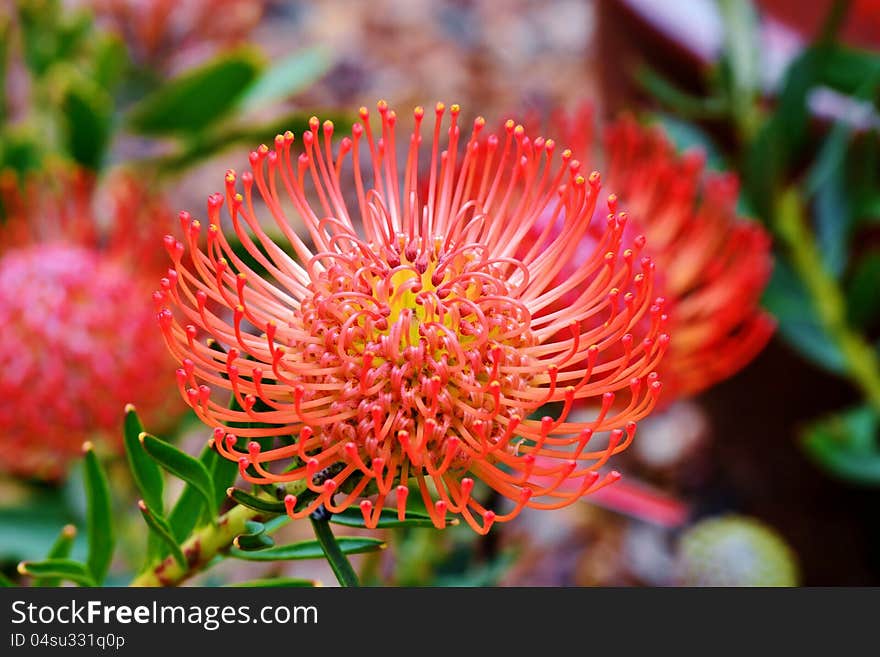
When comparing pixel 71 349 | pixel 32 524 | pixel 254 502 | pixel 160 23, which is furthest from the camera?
pixel 160 23

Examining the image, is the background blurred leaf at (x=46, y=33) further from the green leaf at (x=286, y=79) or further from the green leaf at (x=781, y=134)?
the green leaf at (x=781, y=134)

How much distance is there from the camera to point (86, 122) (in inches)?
32.6

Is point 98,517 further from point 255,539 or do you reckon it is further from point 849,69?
point 849,69

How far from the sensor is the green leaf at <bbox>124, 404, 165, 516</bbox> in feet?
1.39

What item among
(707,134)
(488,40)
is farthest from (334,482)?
(488,40)

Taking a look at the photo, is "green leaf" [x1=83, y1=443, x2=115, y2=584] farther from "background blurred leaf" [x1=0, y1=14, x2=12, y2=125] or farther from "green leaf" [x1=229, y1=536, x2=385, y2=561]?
"background blurred leaf" [x1=0, y1=14, x2=12, y2=125]

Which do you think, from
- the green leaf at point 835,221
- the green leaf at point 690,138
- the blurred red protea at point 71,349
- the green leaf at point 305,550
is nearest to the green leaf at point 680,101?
the green leaf at point 690,138

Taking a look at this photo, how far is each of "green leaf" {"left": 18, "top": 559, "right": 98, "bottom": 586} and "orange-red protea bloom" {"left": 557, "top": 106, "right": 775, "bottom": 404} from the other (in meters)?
0.36

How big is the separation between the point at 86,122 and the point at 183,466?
0.53 meters

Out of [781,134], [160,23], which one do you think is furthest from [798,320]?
[160,23]

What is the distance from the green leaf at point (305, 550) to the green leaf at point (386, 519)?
0.01m

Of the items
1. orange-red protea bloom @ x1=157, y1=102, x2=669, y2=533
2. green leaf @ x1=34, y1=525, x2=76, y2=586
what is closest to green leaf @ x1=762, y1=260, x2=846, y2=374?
orange-red protea bloom @ x1=157, y1=102, x2=669, y2=533
